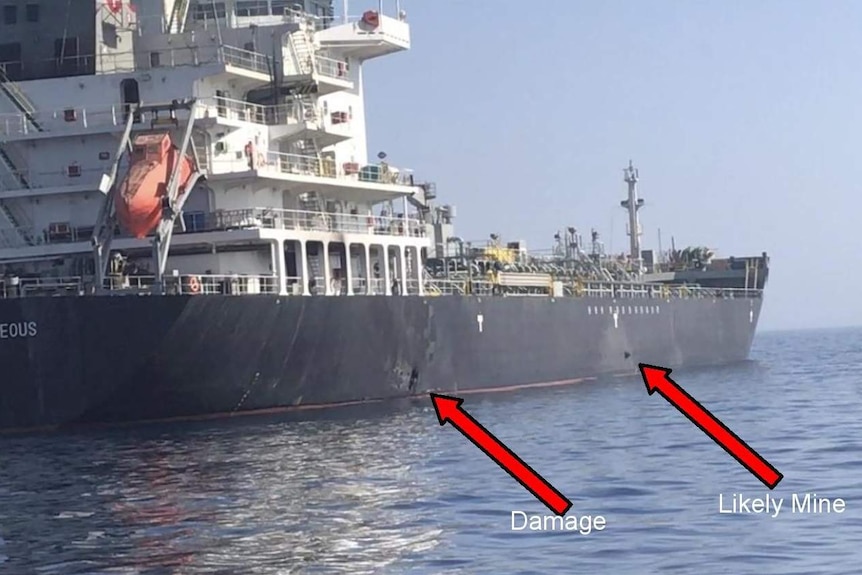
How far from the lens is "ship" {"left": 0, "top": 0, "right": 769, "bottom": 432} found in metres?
27.0

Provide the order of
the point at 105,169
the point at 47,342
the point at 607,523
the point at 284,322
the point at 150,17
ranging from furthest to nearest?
the point at 150,17
the point at 105,169
the point at 284,322
the point at 47,342
the point at 607,523

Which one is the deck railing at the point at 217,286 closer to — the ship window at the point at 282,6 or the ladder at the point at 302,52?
the ladder at the point at 302,52

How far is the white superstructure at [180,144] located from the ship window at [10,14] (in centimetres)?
5

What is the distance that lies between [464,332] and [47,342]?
11.8 m

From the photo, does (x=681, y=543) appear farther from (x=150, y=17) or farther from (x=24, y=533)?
(x=150, y=17)

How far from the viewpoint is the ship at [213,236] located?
2700 centimetres

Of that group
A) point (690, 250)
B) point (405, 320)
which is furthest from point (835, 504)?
point (690, 250)

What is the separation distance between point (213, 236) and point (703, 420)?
12.0m

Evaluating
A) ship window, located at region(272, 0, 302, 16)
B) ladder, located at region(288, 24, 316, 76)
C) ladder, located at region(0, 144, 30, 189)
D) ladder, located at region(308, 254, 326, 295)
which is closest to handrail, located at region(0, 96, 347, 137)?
ladder, located at region(0, 144, 30, 189)

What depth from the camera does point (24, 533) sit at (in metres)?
15.9

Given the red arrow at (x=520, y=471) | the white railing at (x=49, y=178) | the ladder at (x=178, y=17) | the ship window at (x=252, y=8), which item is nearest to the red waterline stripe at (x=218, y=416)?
the white railing at (x=49, y=178)

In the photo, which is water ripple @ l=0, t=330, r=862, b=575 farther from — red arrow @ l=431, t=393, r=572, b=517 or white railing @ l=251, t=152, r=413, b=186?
white railing @ l=251, t=152, r=413, b=186

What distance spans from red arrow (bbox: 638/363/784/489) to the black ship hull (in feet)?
30.6

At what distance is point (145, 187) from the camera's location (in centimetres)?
2830
